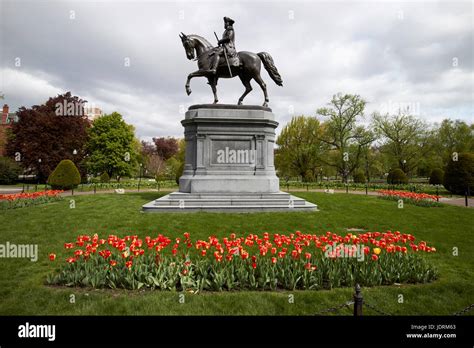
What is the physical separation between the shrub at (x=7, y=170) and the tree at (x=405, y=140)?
199 feet

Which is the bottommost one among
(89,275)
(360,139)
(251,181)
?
(89,275)

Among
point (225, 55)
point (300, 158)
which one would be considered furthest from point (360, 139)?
point (225, 55)

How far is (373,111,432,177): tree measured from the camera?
46469 mm

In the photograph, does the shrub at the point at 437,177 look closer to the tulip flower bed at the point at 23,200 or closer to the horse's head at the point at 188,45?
the horse's head at the point at 188,45

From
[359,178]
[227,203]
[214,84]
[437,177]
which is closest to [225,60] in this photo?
[214,84]

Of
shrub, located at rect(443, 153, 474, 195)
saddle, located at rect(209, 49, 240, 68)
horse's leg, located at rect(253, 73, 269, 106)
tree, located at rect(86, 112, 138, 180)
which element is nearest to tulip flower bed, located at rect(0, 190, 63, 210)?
saddle, located at rect(209, 49, 240, 68)

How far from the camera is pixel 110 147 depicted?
47.7 metres

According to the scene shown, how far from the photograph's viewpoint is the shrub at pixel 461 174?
25094 millimetres

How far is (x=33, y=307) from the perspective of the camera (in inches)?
174

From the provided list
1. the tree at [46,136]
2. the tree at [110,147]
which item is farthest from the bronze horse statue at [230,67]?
the tree at [110,147]

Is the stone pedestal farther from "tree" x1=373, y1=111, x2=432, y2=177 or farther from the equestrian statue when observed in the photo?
"tree" x1=373, y1=111, x2=432, y2=177

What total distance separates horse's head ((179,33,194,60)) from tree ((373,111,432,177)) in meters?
42.1
